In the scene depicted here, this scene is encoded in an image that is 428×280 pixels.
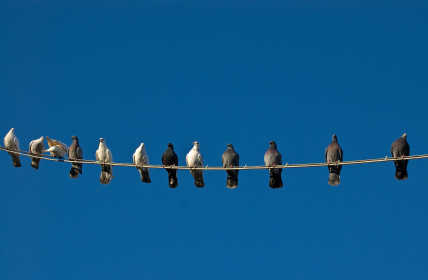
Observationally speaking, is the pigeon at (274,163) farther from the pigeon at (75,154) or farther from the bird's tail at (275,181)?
the pigeon at (75,154)

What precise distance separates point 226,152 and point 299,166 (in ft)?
16.9

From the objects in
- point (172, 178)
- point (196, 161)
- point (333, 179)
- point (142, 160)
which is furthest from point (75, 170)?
point (333, 179)

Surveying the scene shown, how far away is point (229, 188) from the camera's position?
A: 70.7ft

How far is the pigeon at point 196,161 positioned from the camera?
21797 mm

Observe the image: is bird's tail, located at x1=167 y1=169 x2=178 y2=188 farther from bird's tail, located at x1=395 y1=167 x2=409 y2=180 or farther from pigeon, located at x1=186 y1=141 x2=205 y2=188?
bird's tail, located at x1=395 y1=167 x2=409 y2=180

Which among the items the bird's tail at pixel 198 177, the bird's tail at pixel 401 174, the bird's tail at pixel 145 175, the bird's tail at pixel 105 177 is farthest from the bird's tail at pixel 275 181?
the bird's tail at pixel 105 177

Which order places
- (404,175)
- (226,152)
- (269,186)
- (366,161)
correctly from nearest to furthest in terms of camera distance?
1. (366,161)
2. (404,175)
3. (269,186)
4. (226,152)

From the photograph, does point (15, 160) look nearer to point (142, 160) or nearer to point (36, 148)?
point (36, 148)

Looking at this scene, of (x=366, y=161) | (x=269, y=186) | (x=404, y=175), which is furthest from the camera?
(x=269, y=186)

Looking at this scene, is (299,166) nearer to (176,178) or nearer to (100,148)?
(176,178)

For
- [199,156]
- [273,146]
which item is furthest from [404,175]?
[199,156]

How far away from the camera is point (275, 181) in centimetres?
2092

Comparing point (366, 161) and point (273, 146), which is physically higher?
point (273, 146)

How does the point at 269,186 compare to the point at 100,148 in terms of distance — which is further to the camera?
the point at 100,148
